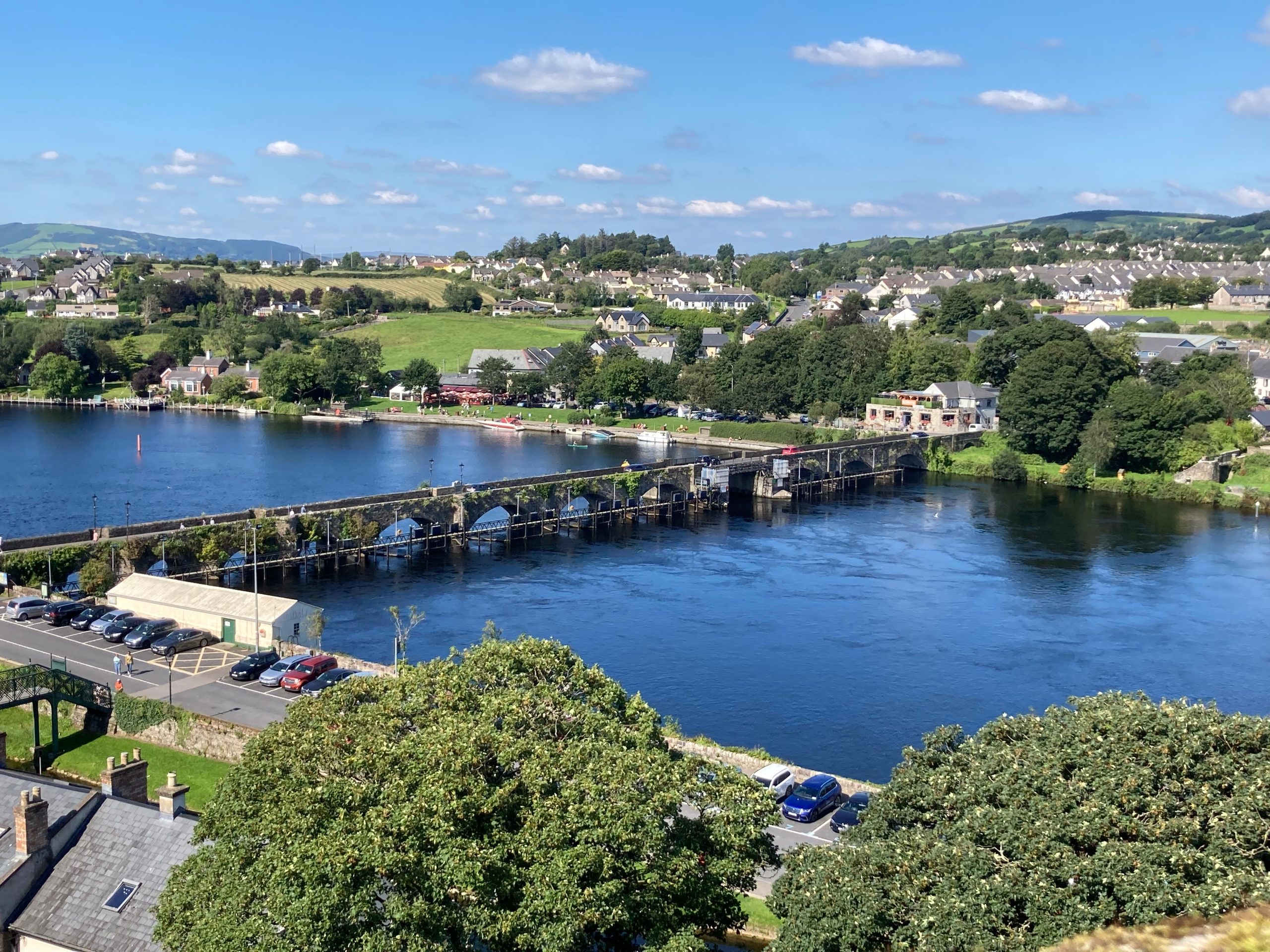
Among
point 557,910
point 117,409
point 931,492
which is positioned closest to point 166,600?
point 557,910

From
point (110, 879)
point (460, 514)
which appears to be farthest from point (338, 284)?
point (110, 879)

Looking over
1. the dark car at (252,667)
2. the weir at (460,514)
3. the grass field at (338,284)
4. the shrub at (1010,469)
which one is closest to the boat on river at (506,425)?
the weir at (460,514)

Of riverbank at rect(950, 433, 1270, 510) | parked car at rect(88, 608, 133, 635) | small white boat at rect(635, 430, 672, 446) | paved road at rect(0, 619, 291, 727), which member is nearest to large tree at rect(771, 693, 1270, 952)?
paved road at rect(0, 619, 291, 727)

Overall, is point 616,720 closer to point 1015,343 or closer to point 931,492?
point 931,492

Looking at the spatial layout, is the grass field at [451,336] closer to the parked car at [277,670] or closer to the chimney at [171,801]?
the parked car at [277,670]

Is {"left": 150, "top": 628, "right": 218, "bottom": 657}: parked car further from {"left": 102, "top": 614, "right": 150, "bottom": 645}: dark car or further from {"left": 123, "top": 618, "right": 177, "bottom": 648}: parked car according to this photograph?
{"left": 102, "top": 614, "right": 150, "bottom": 645}: dark car

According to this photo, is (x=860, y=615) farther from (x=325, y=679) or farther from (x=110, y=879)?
(x=110, y=879)
